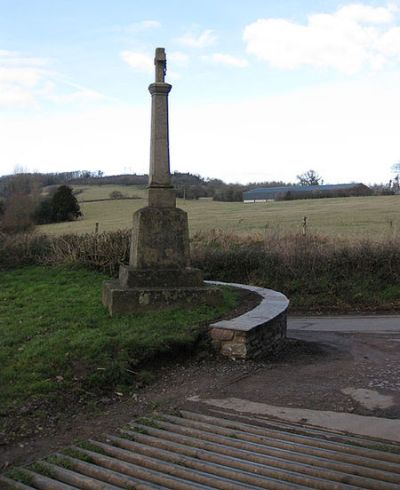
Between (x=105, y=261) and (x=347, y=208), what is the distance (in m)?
31.9

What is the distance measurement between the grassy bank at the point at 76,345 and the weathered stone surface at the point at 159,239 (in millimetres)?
839

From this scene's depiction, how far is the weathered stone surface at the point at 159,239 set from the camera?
27.2 ft

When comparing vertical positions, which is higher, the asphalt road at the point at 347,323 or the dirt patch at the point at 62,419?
the dirt patch at the point at 62,419

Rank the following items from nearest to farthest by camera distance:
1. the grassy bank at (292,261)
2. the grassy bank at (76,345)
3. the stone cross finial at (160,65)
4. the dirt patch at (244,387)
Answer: the dirt patch at (244,387), the grassy bank at (76,345), the stone cross finial at (160,65), the grassy bank at (292,261)

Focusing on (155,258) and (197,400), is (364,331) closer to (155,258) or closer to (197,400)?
(155,258)

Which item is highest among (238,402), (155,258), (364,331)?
(155,258)

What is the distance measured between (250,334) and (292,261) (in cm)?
970

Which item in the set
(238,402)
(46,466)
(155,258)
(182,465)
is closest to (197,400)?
(238,402)

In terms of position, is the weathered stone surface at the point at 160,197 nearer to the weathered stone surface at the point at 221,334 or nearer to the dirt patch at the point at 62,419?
the weathered stone surface at the point at 221,334

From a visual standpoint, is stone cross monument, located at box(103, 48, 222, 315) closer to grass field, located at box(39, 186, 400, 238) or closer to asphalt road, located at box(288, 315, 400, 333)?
asphalt road, located at box(288, 315, 400, 333)

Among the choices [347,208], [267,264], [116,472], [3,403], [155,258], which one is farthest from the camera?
[347,208]

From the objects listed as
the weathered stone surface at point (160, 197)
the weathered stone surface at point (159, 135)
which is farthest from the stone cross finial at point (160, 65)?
the weathered stone surface at point (160, 197)

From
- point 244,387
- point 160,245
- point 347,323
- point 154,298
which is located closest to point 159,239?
point 160,245

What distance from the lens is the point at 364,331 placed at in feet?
35.4
